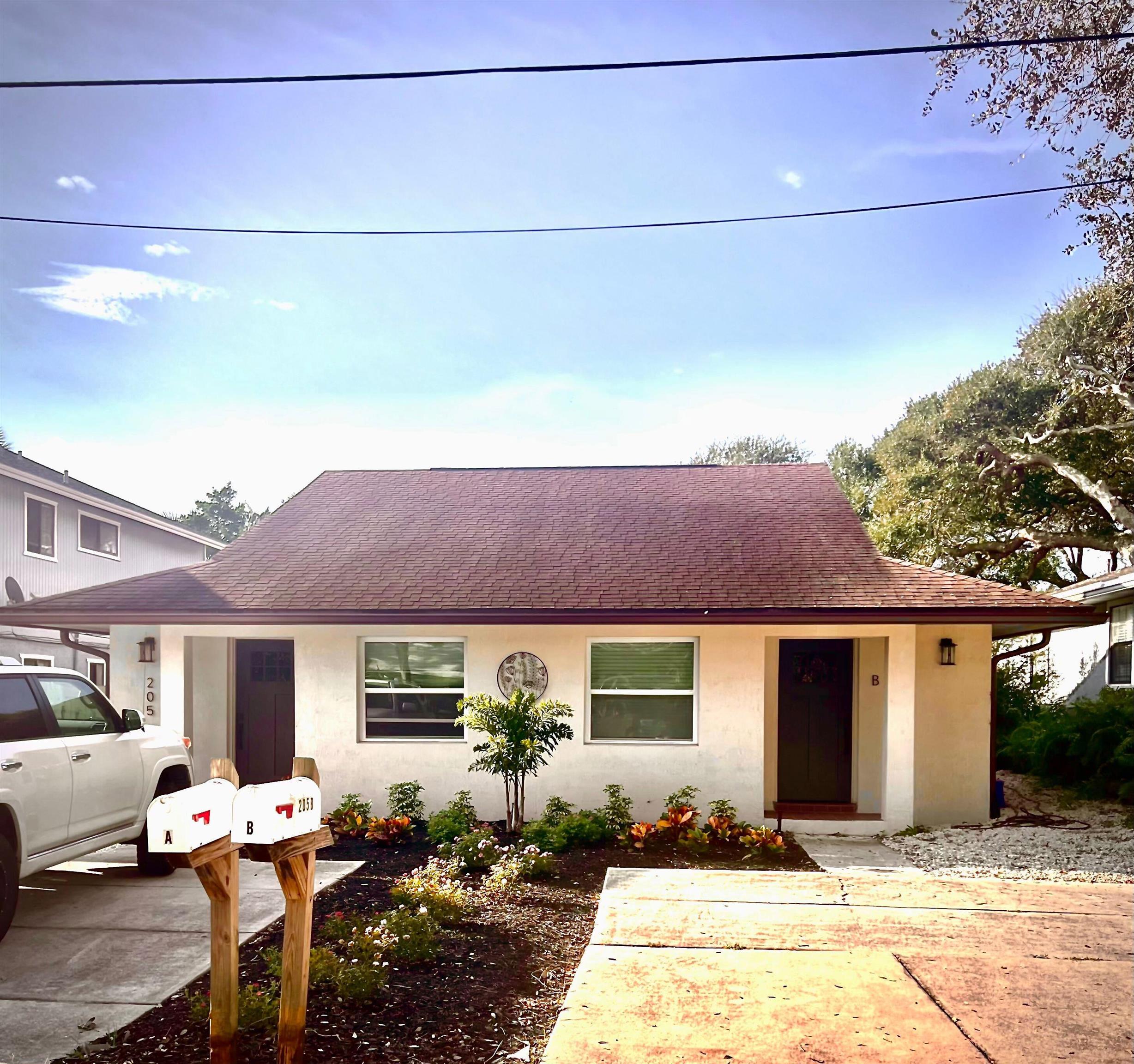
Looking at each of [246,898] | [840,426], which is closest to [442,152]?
[246,898]

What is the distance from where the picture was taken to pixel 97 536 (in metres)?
21.3

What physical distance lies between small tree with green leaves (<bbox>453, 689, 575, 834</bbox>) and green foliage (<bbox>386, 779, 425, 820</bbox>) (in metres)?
1.13

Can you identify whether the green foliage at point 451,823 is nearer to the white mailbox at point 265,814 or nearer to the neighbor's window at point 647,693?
the neighbor's window at point 647,693

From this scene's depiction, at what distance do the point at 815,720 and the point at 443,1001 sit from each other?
8.07m

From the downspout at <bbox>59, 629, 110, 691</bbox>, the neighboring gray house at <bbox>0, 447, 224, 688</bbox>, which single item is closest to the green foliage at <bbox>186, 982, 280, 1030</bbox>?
the downspout at <bbox>59, 629, 110, 691</bbox>

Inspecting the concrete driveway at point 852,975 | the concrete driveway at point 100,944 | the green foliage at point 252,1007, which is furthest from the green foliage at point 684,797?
the green foliage at point 252,1007

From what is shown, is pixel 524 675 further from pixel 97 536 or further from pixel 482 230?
pixel 97 536

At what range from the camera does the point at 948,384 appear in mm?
25375

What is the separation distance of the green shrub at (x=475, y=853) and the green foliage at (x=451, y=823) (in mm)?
668

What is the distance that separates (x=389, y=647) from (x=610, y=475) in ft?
16.9

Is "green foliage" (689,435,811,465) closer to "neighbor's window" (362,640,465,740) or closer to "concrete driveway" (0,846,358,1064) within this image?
"neighbor's window" (362,640,465,740)

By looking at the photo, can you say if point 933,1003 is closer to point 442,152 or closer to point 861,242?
point 442,152

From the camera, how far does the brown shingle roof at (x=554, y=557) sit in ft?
34.1

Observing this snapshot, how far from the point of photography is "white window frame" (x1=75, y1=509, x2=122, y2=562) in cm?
2044
